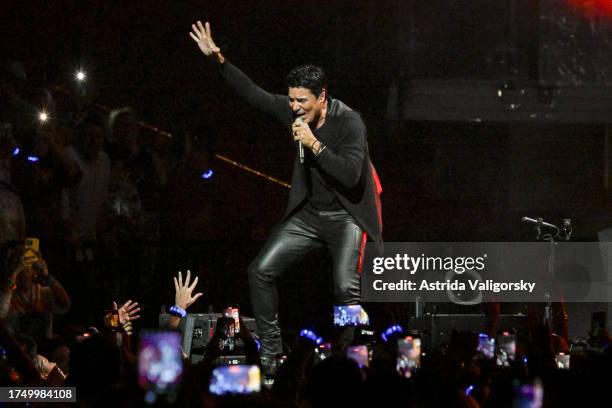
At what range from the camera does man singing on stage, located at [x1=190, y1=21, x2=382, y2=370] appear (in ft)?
23.6

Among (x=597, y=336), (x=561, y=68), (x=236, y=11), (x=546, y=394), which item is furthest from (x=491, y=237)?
(x=546, y=394)

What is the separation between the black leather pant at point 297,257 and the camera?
285 inches

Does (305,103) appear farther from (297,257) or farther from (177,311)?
(177,311)

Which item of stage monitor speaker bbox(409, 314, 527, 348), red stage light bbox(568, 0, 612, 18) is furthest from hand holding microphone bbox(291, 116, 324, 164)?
red stage light bbox(568, 0, 612, 18)

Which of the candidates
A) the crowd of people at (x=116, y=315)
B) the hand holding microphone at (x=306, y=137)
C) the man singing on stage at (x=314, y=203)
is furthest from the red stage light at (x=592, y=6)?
the hand holding microphone at (x=306, y=137)

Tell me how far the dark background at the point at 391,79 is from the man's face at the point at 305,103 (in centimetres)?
445

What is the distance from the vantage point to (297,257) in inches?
293

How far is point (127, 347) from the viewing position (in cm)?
630

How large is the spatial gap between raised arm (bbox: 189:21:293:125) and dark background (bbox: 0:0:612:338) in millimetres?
4204

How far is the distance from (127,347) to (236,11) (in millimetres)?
6556

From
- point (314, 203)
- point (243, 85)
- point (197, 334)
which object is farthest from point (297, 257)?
point (243, 85)

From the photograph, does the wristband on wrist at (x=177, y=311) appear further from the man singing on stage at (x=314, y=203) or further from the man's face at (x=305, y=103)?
the man's face at (x=305, y=103)

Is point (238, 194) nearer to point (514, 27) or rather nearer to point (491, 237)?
point (491, 237)

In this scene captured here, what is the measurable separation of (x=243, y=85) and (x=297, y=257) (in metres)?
1.21
